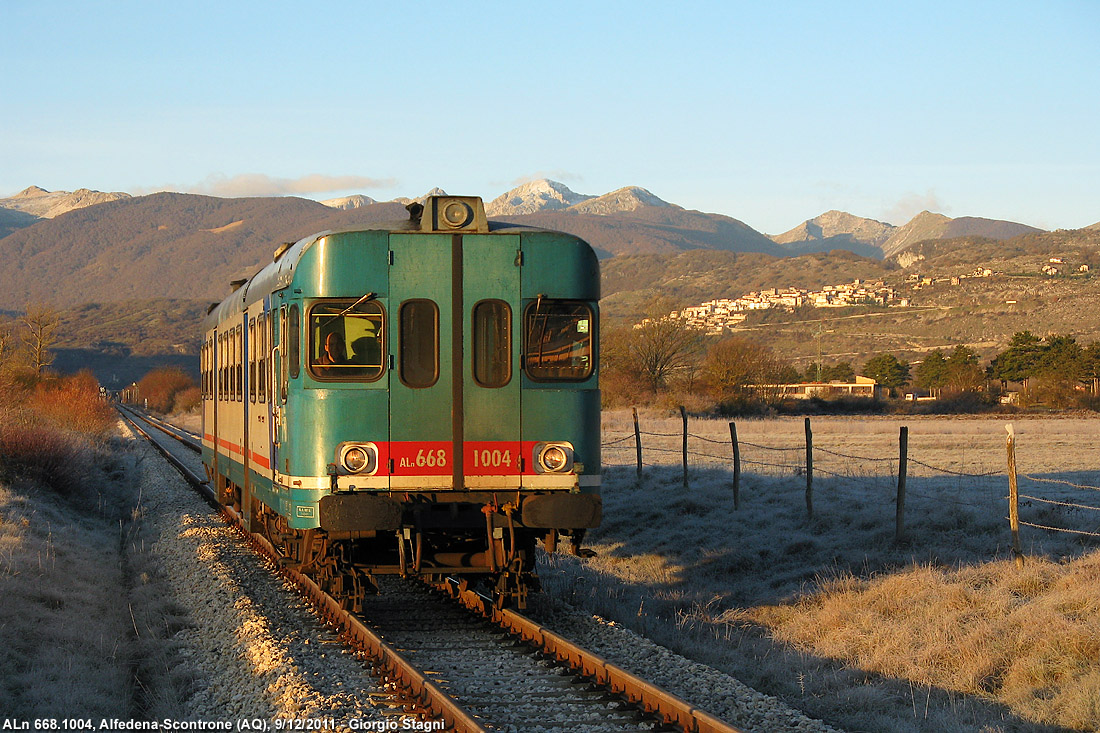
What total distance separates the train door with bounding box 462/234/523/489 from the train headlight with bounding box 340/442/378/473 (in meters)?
0.84

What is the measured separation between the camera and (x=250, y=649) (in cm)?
948

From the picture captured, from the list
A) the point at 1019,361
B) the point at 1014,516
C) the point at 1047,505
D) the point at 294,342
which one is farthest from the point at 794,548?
the point at 1019,361

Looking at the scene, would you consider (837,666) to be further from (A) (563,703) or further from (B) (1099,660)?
(A) (563,703)

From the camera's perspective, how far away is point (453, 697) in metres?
7.72

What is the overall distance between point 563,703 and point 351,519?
2766mm

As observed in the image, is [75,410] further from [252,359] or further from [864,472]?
[252,359]

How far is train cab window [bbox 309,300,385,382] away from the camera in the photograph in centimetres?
1009

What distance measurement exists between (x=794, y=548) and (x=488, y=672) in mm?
8136

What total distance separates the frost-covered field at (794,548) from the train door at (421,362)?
2711mm

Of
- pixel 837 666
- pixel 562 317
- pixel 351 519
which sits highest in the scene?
pixel 562 317

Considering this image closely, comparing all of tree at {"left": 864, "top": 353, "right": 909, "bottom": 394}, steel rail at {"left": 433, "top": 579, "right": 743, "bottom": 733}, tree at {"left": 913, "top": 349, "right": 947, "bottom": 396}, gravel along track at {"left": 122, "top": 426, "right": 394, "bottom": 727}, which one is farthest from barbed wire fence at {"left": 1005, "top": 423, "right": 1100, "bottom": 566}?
tree at {"left": 864, "top": 353, "right": 909, "bottom": 394}

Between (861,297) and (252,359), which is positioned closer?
(252,359)

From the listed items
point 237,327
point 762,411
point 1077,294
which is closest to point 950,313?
point 1077,294

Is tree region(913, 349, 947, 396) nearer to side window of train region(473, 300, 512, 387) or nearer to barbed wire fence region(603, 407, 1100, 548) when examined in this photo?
barbed wire fence region(603, 407, 1100, 548)
